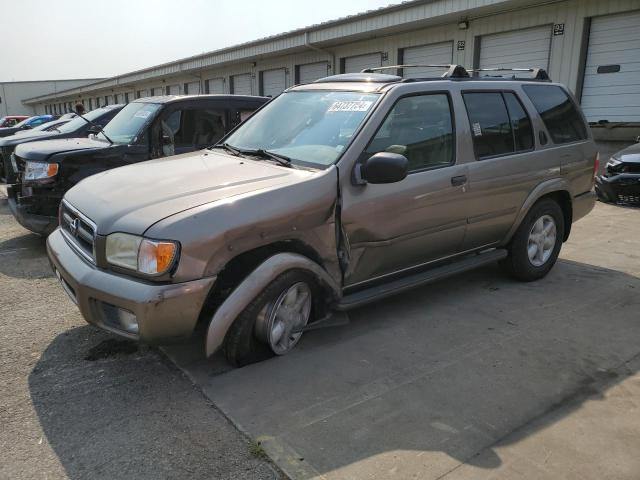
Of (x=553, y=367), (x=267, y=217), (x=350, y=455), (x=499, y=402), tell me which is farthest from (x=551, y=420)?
(x=267, y=217)

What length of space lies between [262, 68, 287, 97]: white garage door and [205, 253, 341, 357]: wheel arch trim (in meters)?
17.3

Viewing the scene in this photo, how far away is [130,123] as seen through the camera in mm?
6824

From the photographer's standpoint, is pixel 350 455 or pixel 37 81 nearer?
pixel 350 455

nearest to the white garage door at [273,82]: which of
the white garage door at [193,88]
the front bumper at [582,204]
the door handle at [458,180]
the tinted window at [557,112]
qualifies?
the white garage door at [193,88]

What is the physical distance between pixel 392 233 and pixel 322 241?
0.61 m

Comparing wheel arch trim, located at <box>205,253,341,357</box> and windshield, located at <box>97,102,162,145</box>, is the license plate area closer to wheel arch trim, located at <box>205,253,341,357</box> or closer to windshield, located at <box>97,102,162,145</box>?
wheel arch trim, located at <box>205,253,341,357</box>

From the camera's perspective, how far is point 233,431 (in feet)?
8.90

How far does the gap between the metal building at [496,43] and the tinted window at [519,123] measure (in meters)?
5.66

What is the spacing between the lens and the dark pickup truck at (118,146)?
5730mm

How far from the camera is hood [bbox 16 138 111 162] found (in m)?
5.79

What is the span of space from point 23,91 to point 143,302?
80.3 metres

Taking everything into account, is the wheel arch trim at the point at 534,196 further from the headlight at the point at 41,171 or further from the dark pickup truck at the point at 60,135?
the dark pickup truck at the point at 60,135

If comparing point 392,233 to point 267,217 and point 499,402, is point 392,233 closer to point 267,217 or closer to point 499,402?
point 267,217

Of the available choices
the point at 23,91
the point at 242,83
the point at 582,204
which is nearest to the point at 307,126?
the point at 582,204
